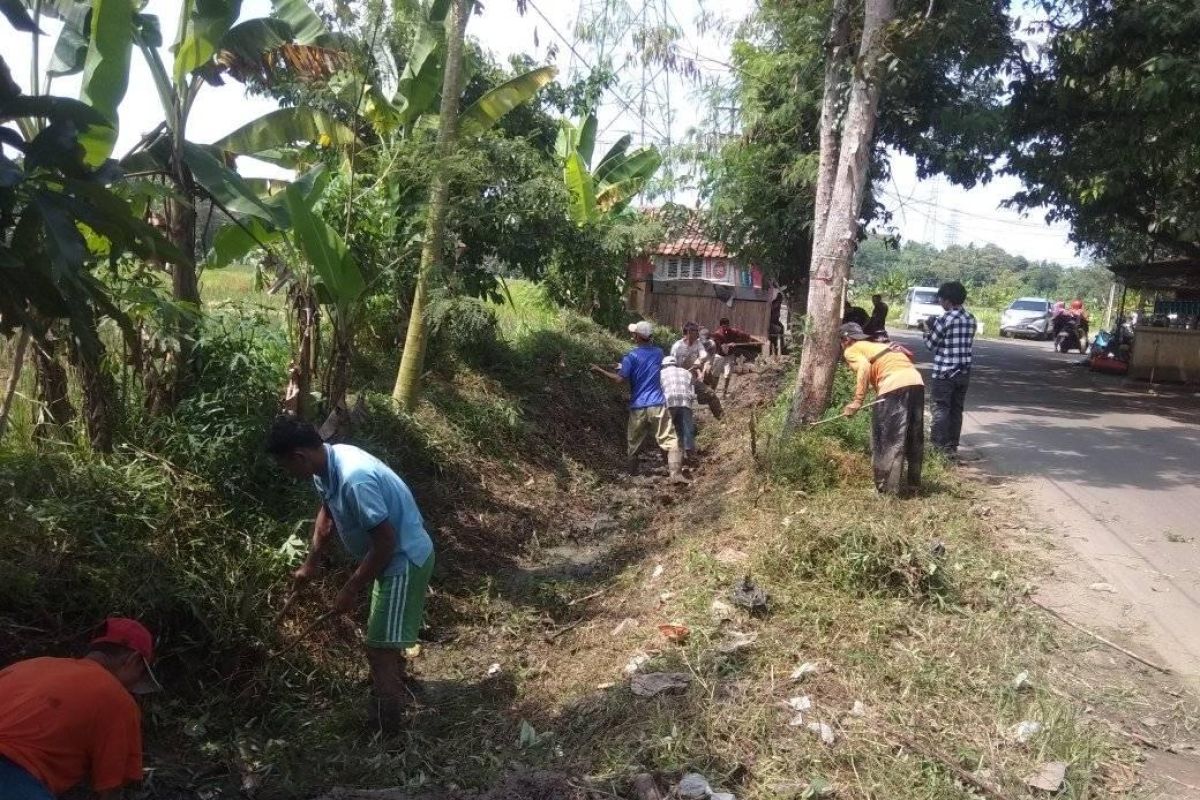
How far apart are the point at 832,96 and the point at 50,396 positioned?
6.95 metres

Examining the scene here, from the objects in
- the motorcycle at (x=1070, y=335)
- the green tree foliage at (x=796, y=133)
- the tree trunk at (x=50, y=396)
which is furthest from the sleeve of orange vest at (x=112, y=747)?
the motorcycle at (x=1070, y=335)

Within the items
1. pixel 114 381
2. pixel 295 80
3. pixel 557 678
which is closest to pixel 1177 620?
pixel 557 678

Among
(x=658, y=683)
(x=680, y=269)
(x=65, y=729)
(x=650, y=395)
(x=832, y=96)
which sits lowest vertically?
(x=658, y=683)

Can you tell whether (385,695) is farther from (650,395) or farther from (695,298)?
(695,298)

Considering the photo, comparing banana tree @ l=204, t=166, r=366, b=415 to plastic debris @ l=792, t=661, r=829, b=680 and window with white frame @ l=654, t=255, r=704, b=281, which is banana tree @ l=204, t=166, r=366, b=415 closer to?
plastic debris @ l=792, t=661, r=829, b=680

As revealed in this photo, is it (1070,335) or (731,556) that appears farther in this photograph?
(1070,335)

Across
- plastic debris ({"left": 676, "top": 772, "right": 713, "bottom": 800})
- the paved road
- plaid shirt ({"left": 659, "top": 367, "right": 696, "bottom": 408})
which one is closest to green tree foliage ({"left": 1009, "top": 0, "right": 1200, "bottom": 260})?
the paved road

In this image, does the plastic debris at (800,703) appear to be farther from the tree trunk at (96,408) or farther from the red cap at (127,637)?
the tree trunk at (96,408)

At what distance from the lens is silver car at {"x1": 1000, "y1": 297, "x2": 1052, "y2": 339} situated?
3606 centimetres

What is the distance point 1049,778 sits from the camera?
12.4 ft

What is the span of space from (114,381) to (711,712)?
12.9ft

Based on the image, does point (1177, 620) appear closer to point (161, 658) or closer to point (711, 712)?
point (711, 712)

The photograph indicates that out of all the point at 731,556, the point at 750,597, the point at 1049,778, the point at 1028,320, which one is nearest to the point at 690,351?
the point at 731,556

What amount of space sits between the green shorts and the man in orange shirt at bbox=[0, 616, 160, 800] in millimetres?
1521
